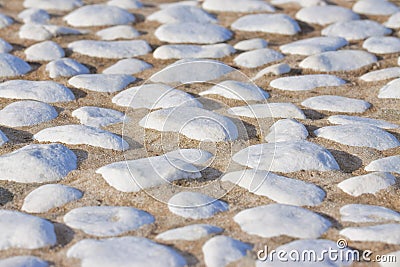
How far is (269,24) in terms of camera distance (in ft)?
15.8

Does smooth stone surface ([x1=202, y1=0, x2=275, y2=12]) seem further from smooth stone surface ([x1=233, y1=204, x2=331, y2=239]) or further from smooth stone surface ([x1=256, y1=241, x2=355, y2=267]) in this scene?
smooth stone surface ([x1=256, y1=241, x2=355, y2=267])

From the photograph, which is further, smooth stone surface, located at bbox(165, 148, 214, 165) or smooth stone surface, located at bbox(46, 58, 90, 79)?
smooth stone surface, located at bbox(46, 58, 90, 79)

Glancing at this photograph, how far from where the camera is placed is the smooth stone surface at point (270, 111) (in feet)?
11.2

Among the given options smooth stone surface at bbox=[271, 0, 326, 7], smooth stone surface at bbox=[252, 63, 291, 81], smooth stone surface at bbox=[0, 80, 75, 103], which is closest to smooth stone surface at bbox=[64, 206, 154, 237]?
smooth stone surface at bbox=[0, 80, 75, 103]

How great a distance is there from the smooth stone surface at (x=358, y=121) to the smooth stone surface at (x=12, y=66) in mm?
1821

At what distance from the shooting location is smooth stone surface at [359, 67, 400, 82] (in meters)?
3.99

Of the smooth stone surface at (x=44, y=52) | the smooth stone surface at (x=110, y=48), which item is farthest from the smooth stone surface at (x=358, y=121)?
the smooth stone surface at (x=44, y=52)

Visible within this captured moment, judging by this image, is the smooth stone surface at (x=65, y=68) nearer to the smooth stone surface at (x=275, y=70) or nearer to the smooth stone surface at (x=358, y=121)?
the smooth stone surface at (x=275, y=70)

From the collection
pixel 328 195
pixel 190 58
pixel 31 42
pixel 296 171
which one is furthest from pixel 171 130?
pixel 31 42

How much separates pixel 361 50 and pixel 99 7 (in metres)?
1.92

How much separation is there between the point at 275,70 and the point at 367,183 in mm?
1474

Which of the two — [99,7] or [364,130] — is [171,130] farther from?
[99,7]

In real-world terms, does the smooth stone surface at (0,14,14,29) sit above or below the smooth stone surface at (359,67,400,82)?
below

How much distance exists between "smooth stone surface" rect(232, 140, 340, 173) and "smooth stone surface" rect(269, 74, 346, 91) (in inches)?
36.2
